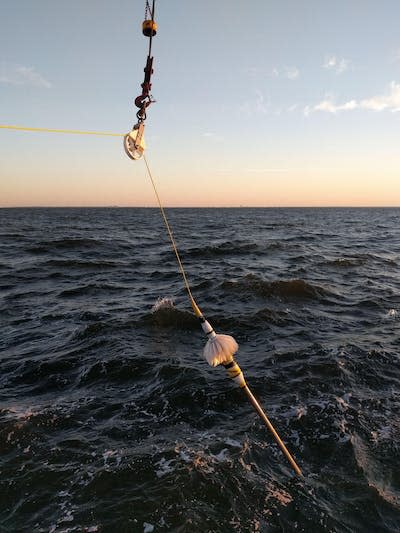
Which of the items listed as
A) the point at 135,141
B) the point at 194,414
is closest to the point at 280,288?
the point at 194,414

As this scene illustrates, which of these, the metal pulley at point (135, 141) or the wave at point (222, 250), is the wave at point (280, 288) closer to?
the metal pulley at point (135, 141)

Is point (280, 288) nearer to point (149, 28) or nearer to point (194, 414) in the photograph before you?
point (194, 414)

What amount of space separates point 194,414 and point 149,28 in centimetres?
646

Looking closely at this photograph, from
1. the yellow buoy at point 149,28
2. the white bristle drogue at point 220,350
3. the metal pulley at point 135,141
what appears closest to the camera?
the white bristle drogue at point 220,350

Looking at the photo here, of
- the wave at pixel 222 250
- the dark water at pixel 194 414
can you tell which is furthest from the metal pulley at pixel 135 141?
the wave at pixel 222 250

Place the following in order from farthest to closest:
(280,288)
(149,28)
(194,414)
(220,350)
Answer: (280,288)
(194,414)
(149,28)
(220,350)

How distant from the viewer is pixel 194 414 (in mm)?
6688

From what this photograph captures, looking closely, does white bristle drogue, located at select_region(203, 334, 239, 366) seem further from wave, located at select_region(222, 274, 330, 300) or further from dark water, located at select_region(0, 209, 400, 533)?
wave, located at select_region(222, 274, 330, 300)

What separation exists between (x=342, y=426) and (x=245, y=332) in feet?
15.8

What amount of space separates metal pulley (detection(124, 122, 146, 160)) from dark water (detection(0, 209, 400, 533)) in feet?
15.1

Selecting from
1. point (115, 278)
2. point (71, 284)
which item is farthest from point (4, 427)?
point (115, 278)

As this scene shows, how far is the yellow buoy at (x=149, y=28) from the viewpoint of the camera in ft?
18.6

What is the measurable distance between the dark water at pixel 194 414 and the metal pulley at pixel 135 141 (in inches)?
181

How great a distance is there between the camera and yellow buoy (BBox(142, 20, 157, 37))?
18.6 feet
